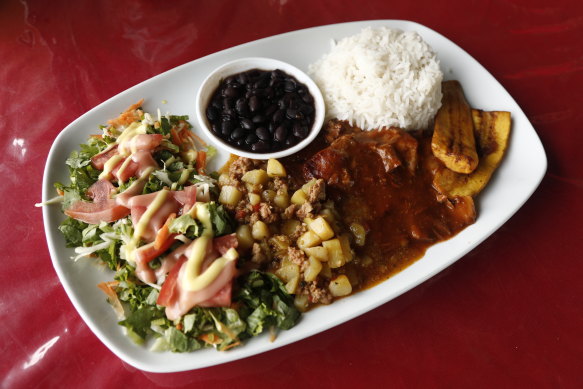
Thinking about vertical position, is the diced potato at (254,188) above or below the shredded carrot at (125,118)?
below

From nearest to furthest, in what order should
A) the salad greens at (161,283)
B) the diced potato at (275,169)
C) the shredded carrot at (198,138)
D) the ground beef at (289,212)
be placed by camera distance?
the salad greens at (161,283)
the ground beef at (289,212)
the diced potato at (275,169)
the shredded carrot at (198,138)

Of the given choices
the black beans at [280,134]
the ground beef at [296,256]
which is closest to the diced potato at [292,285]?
the ground beef at [296,256]

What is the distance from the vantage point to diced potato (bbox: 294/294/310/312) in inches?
109

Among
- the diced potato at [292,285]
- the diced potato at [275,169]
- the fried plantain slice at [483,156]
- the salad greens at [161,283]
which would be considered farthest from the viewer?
the fried plantain slice at [483,156]

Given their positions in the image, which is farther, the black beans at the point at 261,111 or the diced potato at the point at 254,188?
the black beans at the point at 261,111

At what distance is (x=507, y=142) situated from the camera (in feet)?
11.5

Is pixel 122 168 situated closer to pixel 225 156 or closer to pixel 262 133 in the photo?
pixel 225 156

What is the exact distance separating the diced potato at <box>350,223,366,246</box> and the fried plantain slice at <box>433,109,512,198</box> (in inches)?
28.6

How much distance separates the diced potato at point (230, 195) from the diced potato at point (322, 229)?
1.82 feet

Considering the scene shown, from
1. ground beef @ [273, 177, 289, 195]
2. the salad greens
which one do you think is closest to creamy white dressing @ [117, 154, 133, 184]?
the salad greens

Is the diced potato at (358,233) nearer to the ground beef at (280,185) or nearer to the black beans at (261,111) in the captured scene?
the ground beef at (280,185)

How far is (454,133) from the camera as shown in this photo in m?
3.48

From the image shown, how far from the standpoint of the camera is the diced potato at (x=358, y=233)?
3.04 metres

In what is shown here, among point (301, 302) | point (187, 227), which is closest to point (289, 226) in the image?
point (301, 302)
